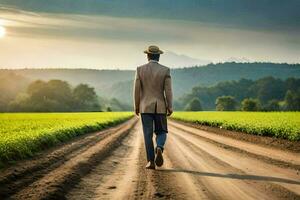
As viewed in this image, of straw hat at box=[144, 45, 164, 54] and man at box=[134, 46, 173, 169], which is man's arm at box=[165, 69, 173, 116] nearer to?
man at box=[134, 46, 173, 169]

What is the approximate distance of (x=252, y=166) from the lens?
10.8 metres

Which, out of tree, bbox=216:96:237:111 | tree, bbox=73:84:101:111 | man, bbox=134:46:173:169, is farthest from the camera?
tree, bbox=216:96:237:111

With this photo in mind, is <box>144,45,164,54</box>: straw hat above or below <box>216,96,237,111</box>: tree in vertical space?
below

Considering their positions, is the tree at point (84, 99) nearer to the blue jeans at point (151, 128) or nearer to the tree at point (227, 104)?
the tree at point (227, 104)

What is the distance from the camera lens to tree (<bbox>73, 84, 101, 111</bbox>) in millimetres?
152625

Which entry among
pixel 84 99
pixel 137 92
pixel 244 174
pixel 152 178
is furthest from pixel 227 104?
pixel 152 178

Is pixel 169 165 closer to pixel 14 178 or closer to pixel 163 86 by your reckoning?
pixel 163 86

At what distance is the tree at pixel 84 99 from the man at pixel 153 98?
463 feet

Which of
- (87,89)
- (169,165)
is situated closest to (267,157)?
(169,165)

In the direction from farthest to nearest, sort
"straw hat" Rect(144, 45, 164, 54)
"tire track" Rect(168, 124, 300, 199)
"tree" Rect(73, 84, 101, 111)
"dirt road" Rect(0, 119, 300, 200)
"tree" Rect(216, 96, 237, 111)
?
"tree" Rect(216, 96, 237, 111) < "tree" Rect(73, 84, 101, 111) < "straw hat" Rect(144, 45, 164, 54) < "tire track" Rect(168, 124, 300, 199) < "dirt road" Rect(0, 119, 300, 200)

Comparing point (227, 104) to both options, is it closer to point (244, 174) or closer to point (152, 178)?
point (244, 174)

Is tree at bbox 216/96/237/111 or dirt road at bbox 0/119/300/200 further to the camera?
tree at bbox 216/96/237/111

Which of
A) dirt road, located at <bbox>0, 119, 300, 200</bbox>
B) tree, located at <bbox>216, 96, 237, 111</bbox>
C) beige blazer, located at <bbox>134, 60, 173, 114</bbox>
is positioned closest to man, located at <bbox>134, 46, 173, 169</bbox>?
beige blazer, located at <bbox>134, 60, 173, 114</bbox>

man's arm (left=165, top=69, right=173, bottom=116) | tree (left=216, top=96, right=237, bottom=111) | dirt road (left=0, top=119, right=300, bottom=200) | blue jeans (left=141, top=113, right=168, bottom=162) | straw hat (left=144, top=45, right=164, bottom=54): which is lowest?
dirt road (left=0, top=119, right=300, bottom=200)
